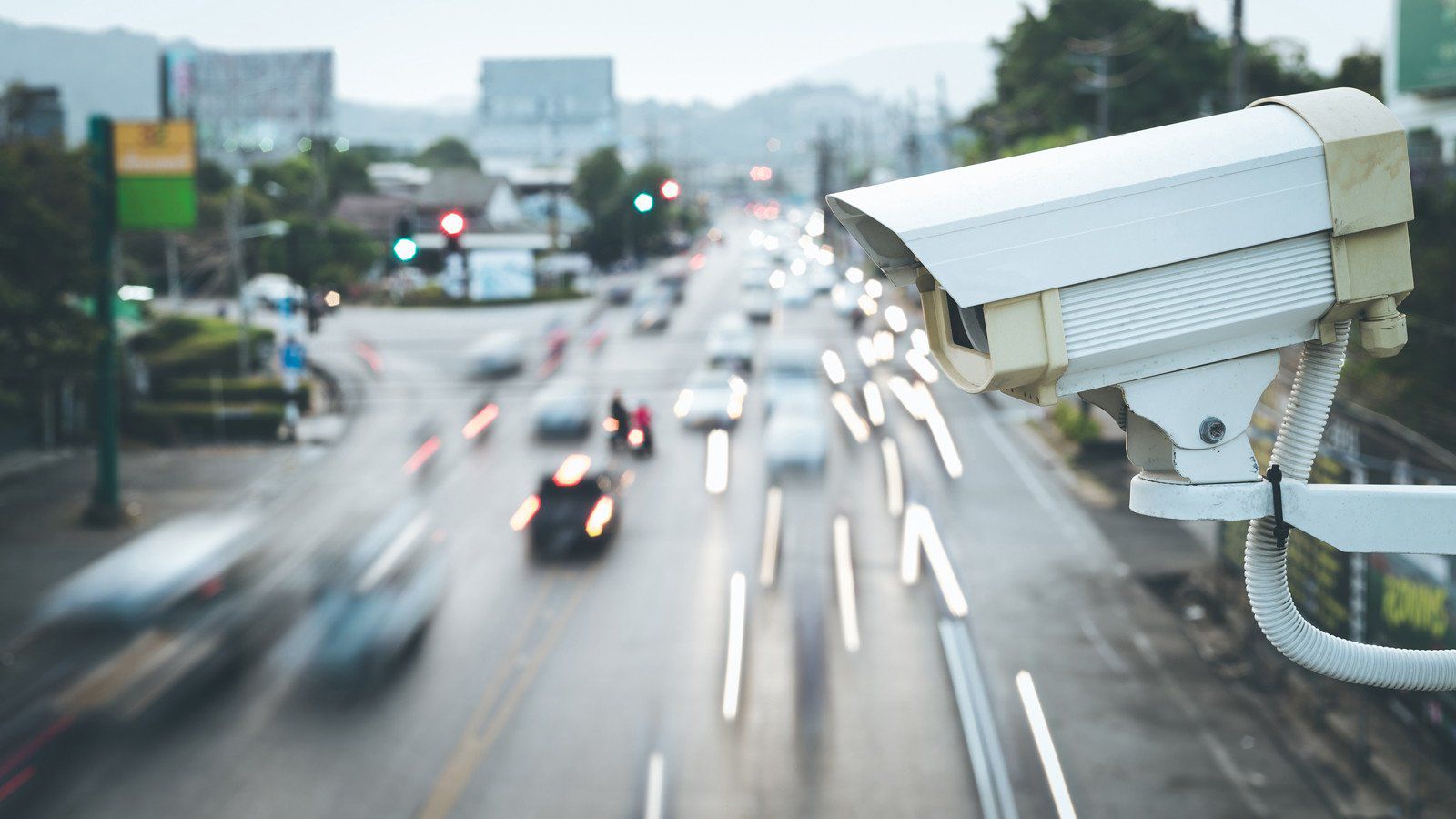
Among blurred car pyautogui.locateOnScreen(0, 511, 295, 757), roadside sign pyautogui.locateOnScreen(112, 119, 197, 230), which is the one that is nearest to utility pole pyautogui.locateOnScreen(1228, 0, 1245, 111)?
blurred car pyautogui.locateOnScreen(0, 511, 295, 757)

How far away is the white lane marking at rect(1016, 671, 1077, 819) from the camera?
46.0ft

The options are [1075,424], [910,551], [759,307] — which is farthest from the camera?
[759,307]

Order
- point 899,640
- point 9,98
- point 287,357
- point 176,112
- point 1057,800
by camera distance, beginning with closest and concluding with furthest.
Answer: point 1057,800 → point 899,640 → point 287,357 → point 9,98 → point 176,112

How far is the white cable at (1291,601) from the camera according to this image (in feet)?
13.1

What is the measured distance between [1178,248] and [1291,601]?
47.1 inches

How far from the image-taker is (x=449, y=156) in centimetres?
15000

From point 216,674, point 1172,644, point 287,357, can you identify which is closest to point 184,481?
point 287,357

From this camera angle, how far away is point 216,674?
18.1 meters

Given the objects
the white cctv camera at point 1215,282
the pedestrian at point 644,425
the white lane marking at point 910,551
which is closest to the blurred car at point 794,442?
the pedestrian at point 644,425

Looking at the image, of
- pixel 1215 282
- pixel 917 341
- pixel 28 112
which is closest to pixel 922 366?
pixel 917 341

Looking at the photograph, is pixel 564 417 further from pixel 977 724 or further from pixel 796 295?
pixel 796 295

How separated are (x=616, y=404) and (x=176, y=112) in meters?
57.2

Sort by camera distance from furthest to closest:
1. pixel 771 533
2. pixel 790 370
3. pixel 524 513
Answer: pixel 790 370
pixel 524 513
pixel 771 533

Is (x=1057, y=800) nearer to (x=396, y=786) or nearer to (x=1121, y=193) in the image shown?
(x=396, y=786)
